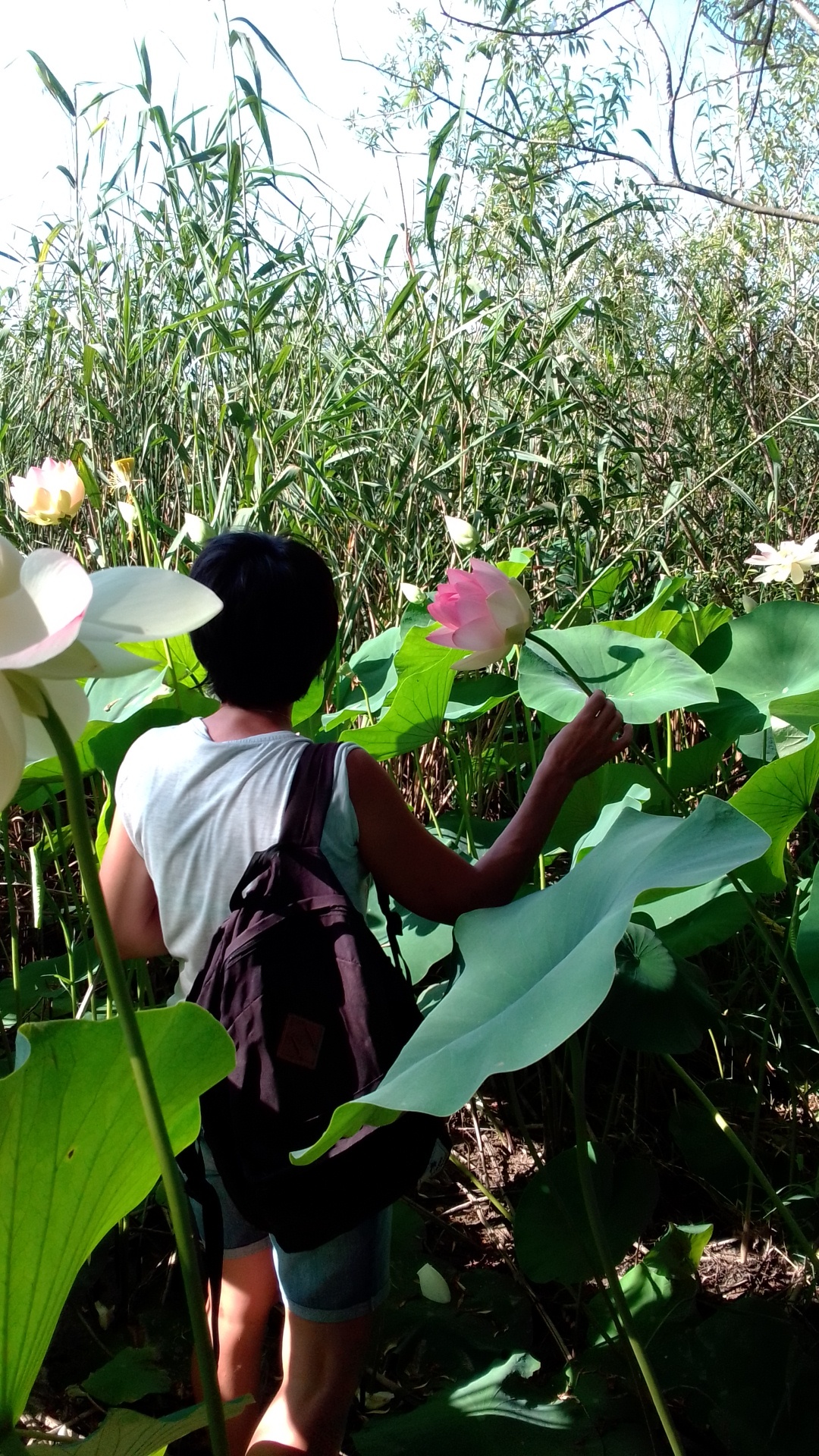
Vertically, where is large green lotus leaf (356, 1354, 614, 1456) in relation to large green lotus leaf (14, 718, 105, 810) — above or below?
below

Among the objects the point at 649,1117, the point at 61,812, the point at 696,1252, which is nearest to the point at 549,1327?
the point at 696,1252

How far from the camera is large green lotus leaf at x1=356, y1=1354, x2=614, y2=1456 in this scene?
35.9 inches

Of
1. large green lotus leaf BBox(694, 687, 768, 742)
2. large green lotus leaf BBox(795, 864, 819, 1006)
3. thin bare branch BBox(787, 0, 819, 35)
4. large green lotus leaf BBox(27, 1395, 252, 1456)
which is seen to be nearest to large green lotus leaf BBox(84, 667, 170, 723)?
large green lotus leaf BBox(694, 687, 768, 742)

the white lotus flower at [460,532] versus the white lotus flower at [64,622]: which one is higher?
the white lotus flower at [64,622]

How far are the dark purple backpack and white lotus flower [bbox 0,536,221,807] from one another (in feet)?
1.80

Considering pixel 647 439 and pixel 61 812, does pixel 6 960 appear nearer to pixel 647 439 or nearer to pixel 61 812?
pixel 61 812

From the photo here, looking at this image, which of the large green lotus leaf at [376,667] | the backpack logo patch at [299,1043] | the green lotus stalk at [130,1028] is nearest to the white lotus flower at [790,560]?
the large green lotus leaf at [376,667]

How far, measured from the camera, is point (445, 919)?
1.01m

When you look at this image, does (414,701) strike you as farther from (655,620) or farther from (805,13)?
(805,13)

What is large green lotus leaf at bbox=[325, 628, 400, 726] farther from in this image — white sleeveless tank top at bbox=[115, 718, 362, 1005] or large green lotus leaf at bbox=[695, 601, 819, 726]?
white sleeveless tank top at bbox=[115, 718, 362, 1005]

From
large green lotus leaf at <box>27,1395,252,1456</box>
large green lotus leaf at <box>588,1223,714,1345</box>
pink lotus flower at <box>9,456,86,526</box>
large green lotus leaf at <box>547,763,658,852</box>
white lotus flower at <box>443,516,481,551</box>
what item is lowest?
large green lotus leaf at <box>588,1223,714,1345</box>

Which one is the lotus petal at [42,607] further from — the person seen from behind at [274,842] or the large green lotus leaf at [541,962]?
the person seen from behind at [274,842]

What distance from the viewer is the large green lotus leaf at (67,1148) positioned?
455mm

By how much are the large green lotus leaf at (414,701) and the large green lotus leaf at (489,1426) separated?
2.22 ft
